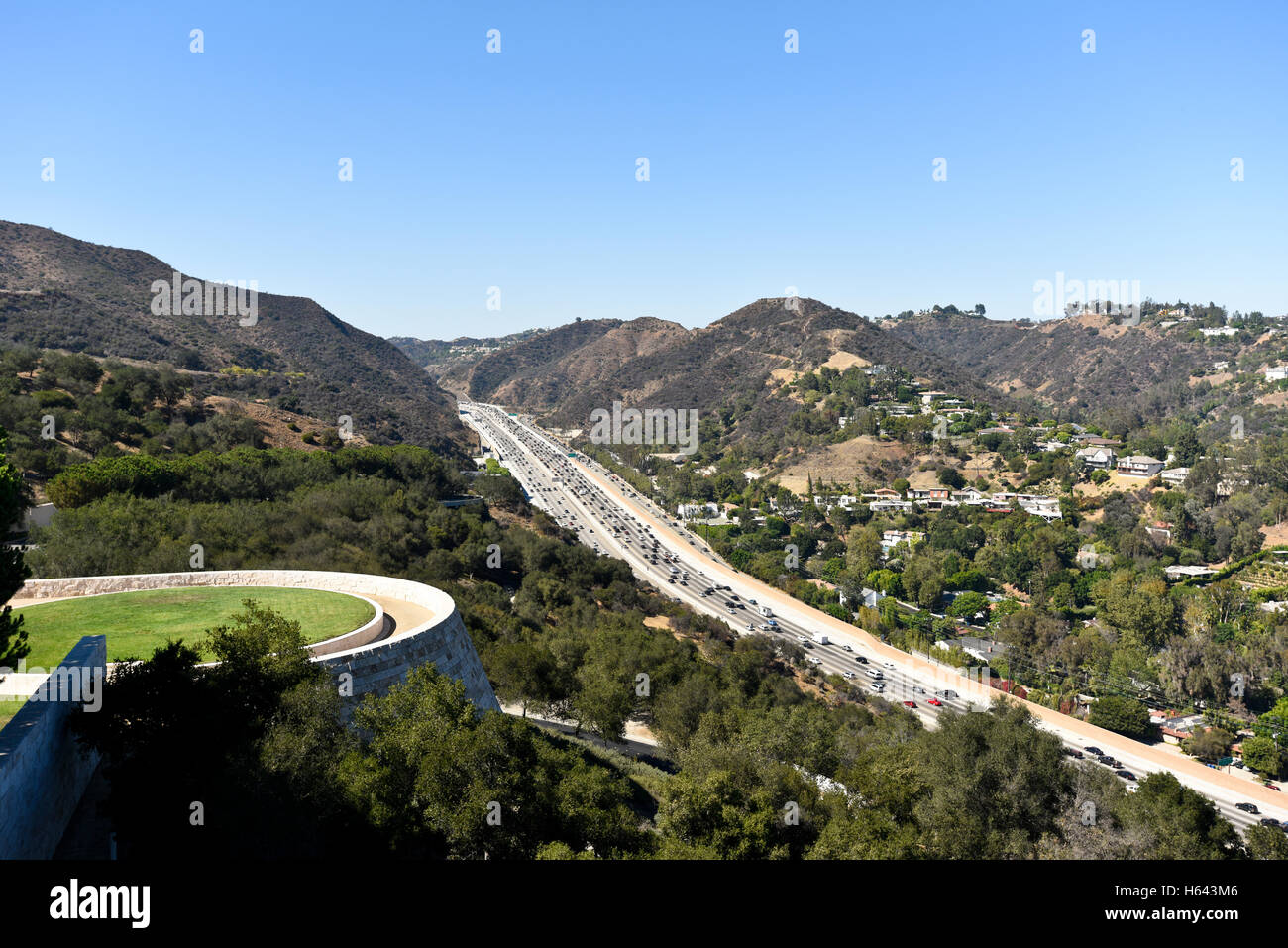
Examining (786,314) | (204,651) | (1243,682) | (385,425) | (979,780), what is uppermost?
(786,314)

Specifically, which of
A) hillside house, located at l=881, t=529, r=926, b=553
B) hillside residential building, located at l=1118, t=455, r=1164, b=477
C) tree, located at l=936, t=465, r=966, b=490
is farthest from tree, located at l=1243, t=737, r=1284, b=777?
hillside residential building, located at l=1118, t=455, r=1164, b=477

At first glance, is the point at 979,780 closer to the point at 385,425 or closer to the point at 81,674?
the point at 81,674

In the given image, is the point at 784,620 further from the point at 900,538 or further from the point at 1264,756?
the point at 1264,756

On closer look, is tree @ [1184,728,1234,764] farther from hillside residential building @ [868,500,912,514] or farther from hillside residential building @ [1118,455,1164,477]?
hillside residential building @ [1118,455,1164,477]

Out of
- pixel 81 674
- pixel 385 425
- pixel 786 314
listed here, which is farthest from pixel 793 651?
pixel 786 314

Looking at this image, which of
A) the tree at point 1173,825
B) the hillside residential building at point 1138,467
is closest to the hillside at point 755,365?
the hillside residential building at point 1138,467

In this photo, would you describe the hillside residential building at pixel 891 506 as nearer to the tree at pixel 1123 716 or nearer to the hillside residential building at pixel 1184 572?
the hillside residential building at pixel 1184 572
